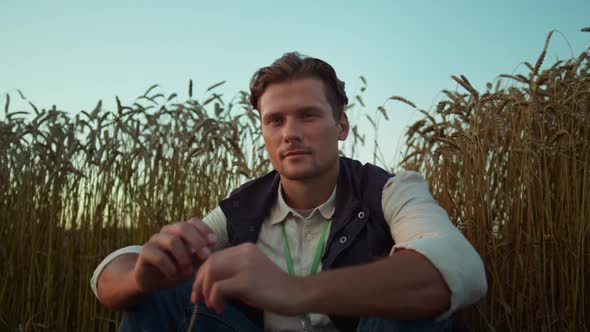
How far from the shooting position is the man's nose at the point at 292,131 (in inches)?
68.4

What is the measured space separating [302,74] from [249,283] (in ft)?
3.71

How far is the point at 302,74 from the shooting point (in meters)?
1.90

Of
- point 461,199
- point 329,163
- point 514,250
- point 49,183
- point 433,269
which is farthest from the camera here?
point 49,183

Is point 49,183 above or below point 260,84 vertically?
below

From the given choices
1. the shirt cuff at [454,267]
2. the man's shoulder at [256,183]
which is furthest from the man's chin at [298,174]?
the shirt cuff at [454,267]

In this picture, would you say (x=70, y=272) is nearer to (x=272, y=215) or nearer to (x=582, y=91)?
(x=272, y=215)

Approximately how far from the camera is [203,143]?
3135mm

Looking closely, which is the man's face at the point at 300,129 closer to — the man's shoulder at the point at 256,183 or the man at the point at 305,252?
the man at the point at 305,252

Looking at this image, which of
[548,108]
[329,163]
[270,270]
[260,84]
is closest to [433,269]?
[270,270]

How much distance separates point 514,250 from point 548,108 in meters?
0.61

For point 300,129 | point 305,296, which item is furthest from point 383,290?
point 300,129

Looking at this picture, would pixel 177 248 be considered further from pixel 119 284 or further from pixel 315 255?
pixel 315 255

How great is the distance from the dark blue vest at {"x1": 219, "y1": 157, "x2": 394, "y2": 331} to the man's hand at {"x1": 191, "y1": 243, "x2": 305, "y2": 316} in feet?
2.15

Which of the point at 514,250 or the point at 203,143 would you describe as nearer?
the point at 514,250
